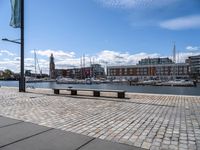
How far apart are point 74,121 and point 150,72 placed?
127938mm

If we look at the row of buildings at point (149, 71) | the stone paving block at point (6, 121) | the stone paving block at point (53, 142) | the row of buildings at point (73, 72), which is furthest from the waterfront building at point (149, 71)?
the stone paving block at point (53, 142)

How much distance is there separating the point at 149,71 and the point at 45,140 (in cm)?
13032

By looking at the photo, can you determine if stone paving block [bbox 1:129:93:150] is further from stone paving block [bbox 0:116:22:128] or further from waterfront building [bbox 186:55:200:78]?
waterfront building [bbox 186:55:200:78]

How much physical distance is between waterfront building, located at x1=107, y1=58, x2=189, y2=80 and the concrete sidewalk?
387ft

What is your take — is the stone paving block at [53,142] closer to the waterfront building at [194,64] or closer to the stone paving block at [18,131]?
the stone paving block at [18,131]

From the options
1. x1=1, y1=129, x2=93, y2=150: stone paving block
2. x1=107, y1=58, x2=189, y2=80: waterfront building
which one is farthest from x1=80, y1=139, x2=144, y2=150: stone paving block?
x1=107, y1=58, x2=189, y2=80: waterfront building

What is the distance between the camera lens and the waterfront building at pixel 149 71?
4884 inches

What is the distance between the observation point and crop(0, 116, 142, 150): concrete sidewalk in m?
4.33

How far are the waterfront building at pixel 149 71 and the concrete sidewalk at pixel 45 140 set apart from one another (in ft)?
387

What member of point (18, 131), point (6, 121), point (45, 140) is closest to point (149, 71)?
point (6, 121)

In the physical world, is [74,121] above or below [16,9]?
below

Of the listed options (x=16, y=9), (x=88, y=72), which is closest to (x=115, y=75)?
(x=88, y=72)

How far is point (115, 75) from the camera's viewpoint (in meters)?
142

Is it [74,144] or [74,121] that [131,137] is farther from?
[74,121]
